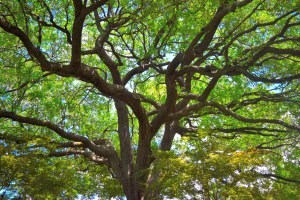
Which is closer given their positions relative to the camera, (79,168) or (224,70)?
(224,70)

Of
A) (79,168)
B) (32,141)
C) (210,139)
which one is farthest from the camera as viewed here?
(79,168)

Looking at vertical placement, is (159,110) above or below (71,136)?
above

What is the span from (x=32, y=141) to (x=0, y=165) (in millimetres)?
908

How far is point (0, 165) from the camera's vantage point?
5.62m

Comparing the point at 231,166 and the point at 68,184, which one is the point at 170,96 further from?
the point at 68,184

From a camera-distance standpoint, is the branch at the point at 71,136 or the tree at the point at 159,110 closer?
the tree at the point at 159,110

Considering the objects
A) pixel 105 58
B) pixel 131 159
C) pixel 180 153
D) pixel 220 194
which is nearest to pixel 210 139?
pixel 180 153

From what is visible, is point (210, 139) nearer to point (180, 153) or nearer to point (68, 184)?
point (180, 153)

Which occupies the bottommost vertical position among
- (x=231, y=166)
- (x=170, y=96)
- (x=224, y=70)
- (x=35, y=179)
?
(x=231, y=166)

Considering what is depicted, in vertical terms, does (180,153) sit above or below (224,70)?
below

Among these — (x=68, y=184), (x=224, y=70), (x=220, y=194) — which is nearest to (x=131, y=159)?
(x=68, y=184)

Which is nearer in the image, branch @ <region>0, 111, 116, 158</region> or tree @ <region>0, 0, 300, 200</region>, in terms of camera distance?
tree @ <region>0, 0, 300, 200</region>

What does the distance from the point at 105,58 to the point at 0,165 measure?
14.7 feet

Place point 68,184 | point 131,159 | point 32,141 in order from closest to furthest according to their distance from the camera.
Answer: point 32,141 < point 68,184 < point 131,159
